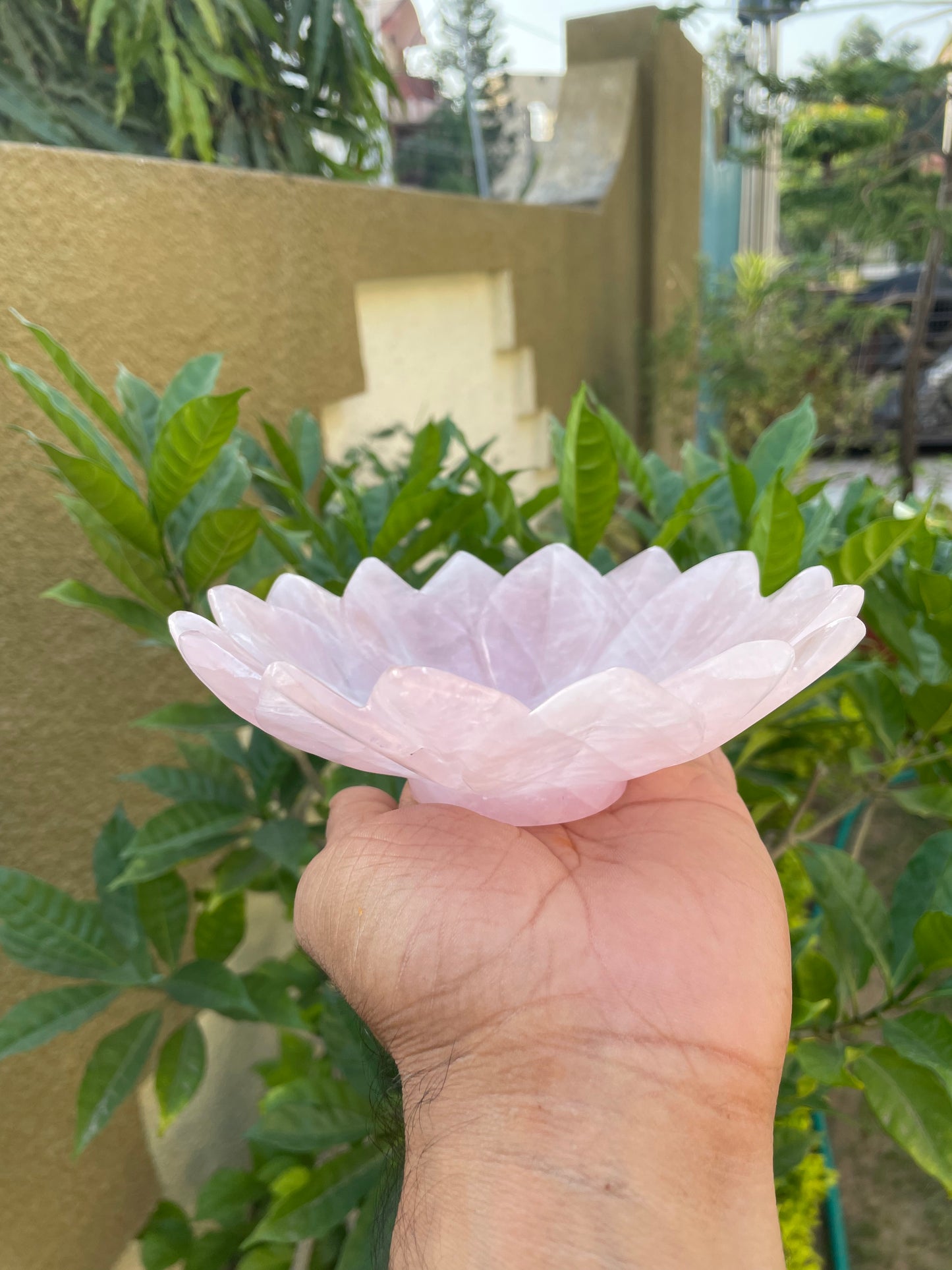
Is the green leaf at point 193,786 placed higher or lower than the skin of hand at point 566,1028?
lower

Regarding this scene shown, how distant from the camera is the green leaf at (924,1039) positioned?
0.68 meters

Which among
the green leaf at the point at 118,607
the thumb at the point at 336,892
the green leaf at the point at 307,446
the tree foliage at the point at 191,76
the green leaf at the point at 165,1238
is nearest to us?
the thumb at the point at 336,892

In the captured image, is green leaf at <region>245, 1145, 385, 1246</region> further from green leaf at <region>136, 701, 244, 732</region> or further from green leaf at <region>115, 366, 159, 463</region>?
green leaf at <region>115, 366, 159, 463</region>

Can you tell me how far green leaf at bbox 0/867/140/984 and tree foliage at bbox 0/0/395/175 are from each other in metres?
1.14

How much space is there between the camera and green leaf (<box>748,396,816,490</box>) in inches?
35.1

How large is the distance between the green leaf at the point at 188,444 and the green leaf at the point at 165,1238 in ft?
3.57

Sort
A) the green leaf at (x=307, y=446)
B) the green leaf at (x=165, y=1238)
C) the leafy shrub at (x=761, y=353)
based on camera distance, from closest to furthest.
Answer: the green leaf at (x=307, y=446), the green leaf at (x=165, y=1238), the leafy shrub at (x=761, y=353)

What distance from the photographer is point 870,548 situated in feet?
2.40

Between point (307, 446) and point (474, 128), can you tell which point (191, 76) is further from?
point (474, 128)

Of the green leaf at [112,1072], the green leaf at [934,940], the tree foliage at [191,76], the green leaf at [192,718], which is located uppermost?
the tree foliage at [191,76]

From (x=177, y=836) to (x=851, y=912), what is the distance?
674 mm

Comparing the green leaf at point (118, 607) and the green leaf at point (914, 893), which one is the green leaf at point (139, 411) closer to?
the green leaf at point (118, 607)

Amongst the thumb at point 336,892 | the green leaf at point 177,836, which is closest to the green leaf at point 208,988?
the green leaf at point 177,836

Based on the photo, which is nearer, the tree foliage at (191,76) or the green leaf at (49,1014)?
the green leaf at (49,1014)
